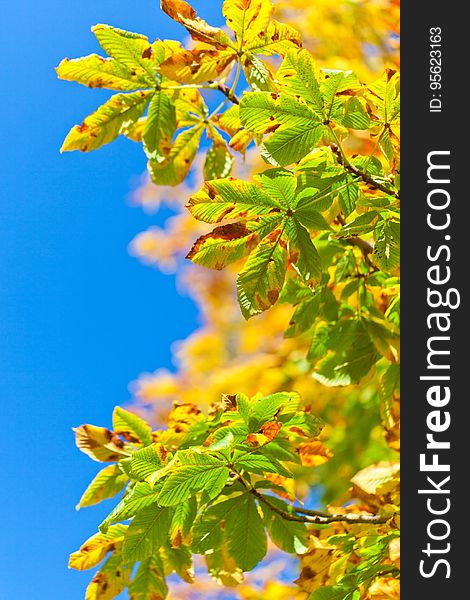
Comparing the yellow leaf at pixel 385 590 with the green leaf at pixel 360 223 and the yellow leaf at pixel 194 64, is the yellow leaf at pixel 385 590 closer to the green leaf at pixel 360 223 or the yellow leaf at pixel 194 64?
the green leaf at pixel 360 223

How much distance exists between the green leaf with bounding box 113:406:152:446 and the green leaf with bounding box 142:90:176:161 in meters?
0.48

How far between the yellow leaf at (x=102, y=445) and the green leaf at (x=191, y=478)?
338mm

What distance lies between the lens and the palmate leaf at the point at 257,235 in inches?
35.2

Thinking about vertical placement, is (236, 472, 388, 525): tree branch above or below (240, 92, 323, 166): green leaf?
below

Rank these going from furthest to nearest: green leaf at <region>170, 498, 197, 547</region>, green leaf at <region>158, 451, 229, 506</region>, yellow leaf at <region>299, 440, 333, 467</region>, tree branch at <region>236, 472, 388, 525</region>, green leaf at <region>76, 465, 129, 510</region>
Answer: yellow leaf at <region>299, 440, 333, 467</region> → green leaf at <region>76, 465, 129, 510</region> → tree branch at <region>236, 472, 388, 525</region> → green leaf at <region>170, 498, 197, 547</region> → green leaf at <region>158, 451, 229, 506</region>

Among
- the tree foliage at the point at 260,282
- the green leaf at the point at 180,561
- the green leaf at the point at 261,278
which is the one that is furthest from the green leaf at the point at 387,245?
the green leaf at the point at 180,561

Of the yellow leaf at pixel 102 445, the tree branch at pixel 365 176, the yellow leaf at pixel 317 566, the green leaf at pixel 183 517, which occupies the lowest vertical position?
the green leaf at pixel 183 517

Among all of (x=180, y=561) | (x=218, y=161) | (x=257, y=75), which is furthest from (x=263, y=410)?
(x=218, y=161)

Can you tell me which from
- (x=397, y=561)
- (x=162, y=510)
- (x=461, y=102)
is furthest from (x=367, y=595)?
(x=461, y=102)

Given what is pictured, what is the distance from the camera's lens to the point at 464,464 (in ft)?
3.13

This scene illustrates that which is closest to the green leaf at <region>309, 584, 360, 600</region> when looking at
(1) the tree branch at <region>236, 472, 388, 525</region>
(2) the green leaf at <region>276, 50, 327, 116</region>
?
(1) the tree branch at <region>236, 472, 388, 525</region>

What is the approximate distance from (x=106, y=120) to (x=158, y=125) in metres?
0.09

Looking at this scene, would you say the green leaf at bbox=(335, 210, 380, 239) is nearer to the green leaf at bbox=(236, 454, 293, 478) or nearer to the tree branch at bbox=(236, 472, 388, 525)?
the green leaf at bbox=(236, 454, 293, 478)

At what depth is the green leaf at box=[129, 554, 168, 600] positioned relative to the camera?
1.14 metres
